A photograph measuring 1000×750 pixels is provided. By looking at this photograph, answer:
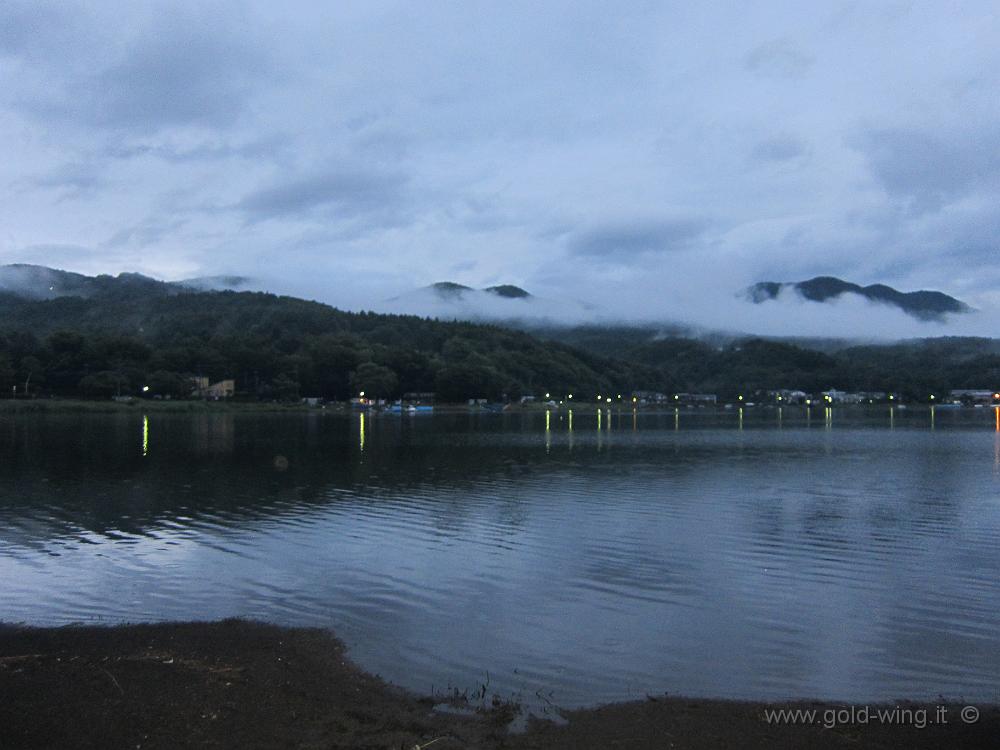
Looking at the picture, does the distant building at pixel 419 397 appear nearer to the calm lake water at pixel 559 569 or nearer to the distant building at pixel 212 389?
the distant building at pixel 212 389

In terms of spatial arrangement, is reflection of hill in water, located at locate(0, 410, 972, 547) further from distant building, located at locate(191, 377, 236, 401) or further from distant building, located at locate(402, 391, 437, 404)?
distant building, located at locate(402, 391, 437, 404)

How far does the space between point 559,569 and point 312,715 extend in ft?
29.8

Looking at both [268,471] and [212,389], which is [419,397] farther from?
[268,471]

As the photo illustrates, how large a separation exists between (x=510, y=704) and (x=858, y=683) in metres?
4.58

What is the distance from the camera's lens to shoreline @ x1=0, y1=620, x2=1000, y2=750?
782 centimetres

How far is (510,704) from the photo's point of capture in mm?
9203

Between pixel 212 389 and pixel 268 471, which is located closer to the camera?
pixel 268 471

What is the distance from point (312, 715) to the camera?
844cm

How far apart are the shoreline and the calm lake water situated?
0.94 meters

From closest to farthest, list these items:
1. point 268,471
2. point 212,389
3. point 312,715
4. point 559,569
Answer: point 312,715
point 559,569
point 268,471
point 212,389

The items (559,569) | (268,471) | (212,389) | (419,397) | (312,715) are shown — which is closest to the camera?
(312,715)

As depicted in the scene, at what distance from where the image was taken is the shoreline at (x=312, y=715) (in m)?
7.82

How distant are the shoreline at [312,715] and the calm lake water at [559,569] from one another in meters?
0.94

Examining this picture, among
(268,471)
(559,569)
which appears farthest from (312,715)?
(268,471)
